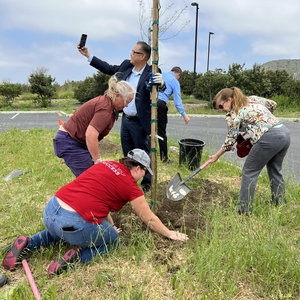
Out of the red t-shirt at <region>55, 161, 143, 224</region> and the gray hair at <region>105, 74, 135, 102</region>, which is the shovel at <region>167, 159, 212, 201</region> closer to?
the red t-shirt at <region>55, 161, 143, 224</region>

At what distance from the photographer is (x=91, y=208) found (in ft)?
7.20

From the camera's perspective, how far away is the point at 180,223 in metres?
2.97

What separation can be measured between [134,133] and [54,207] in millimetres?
1636

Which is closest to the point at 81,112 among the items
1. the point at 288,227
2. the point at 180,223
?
the point at 180,223

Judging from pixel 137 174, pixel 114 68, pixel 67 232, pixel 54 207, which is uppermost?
pixel 114 68

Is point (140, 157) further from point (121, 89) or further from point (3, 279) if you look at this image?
point (3, 279)

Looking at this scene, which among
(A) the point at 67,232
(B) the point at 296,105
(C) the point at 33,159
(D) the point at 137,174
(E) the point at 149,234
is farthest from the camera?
(B) the point at 296,105

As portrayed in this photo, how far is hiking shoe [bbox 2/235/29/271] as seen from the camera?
2277mm

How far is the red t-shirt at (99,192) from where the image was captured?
2.19m

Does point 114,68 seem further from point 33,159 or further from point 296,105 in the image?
point 296,105

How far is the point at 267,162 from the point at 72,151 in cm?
209

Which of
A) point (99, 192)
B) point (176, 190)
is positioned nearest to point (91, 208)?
point (99, 192)

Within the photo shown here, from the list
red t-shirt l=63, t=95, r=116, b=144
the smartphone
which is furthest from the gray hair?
the smartphone

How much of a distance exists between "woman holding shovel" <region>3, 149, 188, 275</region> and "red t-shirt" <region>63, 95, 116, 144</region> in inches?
16.6
